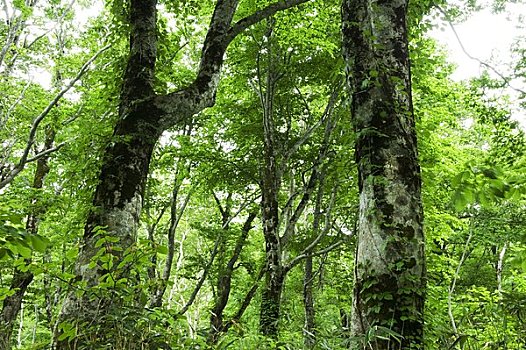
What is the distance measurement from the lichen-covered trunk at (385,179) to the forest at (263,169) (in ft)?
0.04

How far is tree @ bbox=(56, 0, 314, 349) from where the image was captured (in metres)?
4.09

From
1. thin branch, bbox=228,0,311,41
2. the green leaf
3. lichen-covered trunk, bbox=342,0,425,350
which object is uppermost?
thin branch, bbox=228,0,311,41

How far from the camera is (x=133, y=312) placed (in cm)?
232

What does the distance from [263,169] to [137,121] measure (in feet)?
23.9

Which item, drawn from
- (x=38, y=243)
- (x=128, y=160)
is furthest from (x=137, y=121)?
(x=38, y=243)

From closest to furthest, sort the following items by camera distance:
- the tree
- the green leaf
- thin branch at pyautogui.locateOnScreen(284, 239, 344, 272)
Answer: the green leaf, the tree, thin branch at pyautogui.locateOnScreen(284, 239, 344, 272)

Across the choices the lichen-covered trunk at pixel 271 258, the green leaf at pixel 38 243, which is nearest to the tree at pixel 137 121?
the green leaf at pixel 38 243

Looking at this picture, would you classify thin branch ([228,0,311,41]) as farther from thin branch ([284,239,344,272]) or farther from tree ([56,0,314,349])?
thin branch ([284,239,344,272])

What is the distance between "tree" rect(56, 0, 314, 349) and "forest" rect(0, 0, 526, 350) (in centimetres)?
2

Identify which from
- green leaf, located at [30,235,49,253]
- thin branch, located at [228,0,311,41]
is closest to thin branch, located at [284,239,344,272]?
thin branch, located at [228,0,311,41]

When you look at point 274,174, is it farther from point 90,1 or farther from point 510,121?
point 90,1

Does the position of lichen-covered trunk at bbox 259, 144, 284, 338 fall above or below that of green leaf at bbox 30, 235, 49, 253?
above

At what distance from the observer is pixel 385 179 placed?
2.82 meters

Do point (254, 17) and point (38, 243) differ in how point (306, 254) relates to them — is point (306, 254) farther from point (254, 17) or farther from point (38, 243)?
point (38, 243)
